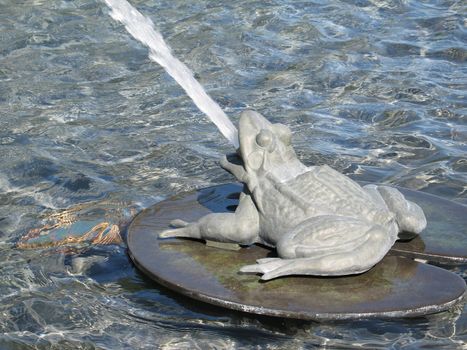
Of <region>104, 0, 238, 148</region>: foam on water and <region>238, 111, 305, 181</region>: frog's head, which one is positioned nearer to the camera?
<region>238, 111, 305, 181</region>: frog's head

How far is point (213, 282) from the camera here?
5.92 meters

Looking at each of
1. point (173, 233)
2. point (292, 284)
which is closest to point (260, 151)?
point (173, 233)

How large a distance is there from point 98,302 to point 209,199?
144 cm

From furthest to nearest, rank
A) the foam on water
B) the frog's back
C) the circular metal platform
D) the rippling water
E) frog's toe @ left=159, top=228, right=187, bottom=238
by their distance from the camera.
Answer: the foam on water → frog's toe @ left=159, top=228, right=187, bottom=238 → the frog's back → the rippling water → the circular metal platform

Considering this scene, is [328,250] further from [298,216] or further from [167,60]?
[167,60]

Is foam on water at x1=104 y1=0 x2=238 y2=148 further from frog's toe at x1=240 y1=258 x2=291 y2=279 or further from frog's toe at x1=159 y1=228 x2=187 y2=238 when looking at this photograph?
frog's toe at x1=240 y1=258 x2=291 y2=279

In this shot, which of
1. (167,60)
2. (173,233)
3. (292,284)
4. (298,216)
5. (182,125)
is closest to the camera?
(292,284)

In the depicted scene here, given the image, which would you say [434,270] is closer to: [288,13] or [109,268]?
[109,268]

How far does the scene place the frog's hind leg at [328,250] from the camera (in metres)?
5.84

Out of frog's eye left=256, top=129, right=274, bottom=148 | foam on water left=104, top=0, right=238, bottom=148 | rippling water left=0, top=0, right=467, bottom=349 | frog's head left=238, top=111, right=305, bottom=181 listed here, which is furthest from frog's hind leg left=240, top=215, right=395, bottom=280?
foam on water left=104, top=0, right=238, bottom=148

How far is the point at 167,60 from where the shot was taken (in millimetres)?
12859

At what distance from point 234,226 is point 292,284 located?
650 millimetres

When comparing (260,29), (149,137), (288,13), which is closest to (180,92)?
(149,137)

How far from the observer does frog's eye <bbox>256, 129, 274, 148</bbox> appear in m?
6.29
